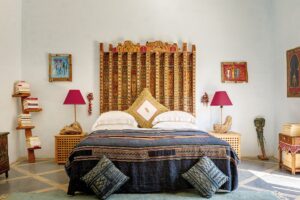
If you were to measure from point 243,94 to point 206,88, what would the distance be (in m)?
0.81

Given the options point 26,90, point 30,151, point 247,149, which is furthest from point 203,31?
point 30,151

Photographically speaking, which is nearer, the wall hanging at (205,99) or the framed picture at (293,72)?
the framed picture at (293,72)

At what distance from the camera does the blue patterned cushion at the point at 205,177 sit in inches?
125

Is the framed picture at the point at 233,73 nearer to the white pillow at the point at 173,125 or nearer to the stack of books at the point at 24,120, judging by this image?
the white pillow at the point at 173,125

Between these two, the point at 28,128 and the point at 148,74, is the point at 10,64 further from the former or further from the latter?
the point at 148,74

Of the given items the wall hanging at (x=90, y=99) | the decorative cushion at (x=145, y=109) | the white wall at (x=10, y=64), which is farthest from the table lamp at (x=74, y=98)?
the white wall at (x=10, y=64)

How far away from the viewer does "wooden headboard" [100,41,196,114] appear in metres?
5.48

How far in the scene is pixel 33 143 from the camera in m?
5.18

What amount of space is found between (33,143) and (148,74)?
266cm

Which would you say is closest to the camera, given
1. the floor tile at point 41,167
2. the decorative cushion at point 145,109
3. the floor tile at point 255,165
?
the floor tile at point 41,167

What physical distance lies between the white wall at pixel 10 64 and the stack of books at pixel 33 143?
1.01ft

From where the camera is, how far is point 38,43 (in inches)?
217

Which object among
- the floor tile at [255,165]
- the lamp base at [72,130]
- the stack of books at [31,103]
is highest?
the stack of books at [31,103]

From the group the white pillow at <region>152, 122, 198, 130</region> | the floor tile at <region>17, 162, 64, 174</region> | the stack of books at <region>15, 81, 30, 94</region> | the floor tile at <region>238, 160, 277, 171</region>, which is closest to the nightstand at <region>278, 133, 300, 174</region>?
the floor tile at <region>238, 160, 277, 171</region>
